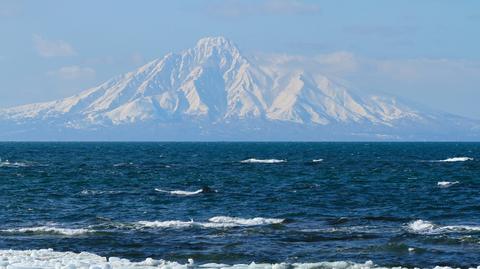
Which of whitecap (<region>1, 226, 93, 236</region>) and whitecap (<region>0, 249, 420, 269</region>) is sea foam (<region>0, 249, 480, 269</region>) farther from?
whitecap (<region>1, 226, 93, 236</region>)

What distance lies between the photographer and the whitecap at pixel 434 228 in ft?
145

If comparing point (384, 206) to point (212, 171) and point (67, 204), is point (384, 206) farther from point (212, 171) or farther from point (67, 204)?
point (212, 171)

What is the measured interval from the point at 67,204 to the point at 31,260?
90.7 feet

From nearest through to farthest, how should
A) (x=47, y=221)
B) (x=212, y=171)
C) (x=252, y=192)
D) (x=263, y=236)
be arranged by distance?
(x=263, y=236)
(x=47, y=221)
(x=252, y=192)
(x=212, y=171)

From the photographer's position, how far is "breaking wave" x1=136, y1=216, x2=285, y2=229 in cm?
4753

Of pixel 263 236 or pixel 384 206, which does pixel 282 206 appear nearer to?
pixel 384 206

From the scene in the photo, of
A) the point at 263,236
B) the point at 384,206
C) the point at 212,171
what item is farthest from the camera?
the point at 212,171

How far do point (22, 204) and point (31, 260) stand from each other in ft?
91.4

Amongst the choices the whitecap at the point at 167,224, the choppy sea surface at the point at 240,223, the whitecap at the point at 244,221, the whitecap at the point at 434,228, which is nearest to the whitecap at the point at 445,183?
the choppy sea surface at the point at 240,223

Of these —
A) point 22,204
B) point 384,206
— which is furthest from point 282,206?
point 22,204

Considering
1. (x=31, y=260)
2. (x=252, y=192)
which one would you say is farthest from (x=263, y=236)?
(x=252, y=192)

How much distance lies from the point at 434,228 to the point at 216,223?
1155 cm

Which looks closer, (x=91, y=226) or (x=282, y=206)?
(x=91, y=226)

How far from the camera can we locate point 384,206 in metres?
59.1
